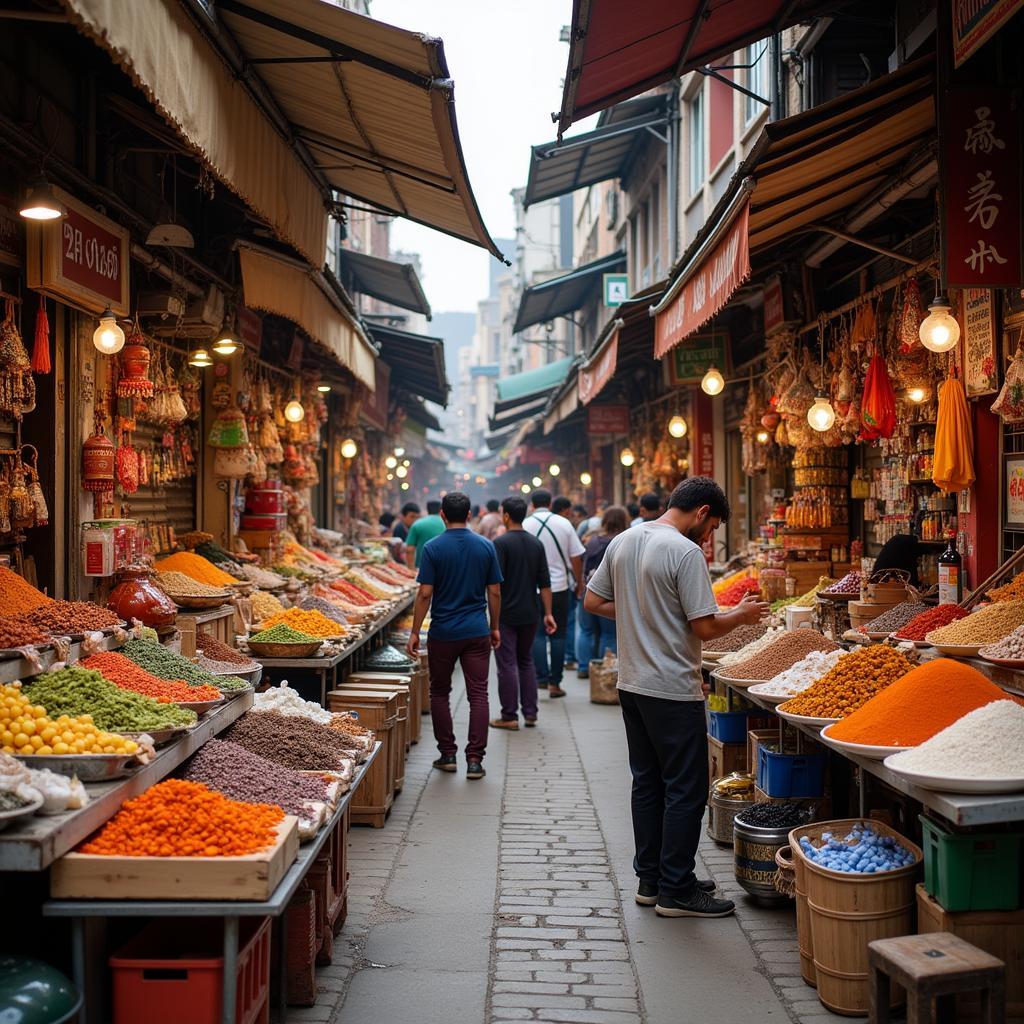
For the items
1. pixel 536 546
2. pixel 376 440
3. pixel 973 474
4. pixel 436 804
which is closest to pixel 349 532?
pixel 376 440

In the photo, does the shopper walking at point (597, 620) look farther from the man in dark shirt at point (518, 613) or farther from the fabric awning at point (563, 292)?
the fabric awning at point (563, 292)

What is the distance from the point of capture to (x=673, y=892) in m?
5.52

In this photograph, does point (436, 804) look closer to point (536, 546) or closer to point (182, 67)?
point (536, 546)

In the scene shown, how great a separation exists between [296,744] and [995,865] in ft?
10.0

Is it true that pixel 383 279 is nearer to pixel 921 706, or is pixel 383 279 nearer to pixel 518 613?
pixel 518 613

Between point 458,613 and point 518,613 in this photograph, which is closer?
point 458,613

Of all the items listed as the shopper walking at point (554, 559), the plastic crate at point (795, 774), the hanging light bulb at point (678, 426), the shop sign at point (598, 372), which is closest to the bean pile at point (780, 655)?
the plastic crate at point (795, 774)

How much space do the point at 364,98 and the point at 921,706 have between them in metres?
4.60

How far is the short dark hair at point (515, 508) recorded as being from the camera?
1071 cm

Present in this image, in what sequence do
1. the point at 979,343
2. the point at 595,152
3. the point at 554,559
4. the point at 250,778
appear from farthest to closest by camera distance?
the point at 595,152, the point at 554,559, the point at 979,343, the point at 250,778

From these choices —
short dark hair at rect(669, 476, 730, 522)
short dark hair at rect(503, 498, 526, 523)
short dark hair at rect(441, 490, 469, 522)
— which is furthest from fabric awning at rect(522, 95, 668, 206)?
short dark hair at rect(669, 476, 730, 522)

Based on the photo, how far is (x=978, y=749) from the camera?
13.7 ft

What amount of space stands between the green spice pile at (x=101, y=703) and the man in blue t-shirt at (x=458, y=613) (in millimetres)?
3843

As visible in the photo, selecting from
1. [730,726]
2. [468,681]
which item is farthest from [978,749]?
[468,681]
